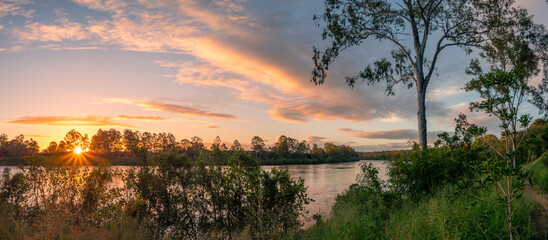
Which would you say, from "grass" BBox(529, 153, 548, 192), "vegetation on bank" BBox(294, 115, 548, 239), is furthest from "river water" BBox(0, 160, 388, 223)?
"grass" BBox(529, 153, 548, 192)

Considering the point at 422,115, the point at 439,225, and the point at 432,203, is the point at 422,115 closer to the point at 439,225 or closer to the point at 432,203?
the point at 432,203

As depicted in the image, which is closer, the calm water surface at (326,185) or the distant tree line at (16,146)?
the calm water surface at (326,185)

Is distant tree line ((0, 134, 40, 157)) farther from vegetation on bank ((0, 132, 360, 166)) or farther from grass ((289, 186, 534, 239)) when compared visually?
grass ((289, 186, 534, 239))

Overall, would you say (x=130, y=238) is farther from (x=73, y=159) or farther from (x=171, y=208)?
(x=73, y=159)

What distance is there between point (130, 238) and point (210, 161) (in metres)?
2.57

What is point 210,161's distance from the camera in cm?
808

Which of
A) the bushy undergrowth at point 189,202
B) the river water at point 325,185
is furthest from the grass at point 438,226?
the river water at point 325,185

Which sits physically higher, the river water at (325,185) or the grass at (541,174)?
the grass at (541,174)

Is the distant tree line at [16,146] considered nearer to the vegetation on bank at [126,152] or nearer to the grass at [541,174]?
the vegetation on bank at [126,152]

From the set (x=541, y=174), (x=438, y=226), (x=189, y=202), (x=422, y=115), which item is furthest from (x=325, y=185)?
(x=438, y=226)

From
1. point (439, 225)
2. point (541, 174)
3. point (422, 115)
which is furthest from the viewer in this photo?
point (422, 115)

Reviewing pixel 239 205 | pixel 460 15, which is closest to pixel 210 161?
pixel 239 205

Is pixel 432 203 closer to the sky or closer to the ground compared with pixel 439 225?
closer to the sky

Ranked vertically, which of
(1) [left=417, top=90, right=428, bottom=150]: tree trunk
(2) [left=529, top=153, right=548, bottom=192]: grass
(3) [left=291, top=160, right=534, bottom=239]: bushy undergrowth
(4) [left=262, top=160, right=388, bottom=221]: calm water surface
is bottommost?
(4) [left=262, top=160, right=388, bottom=221]: calm water surface
